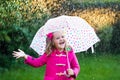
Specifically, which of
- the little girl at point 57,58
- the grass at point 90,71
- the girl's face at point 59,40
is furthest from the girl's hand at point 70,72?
the grass at point 90,71

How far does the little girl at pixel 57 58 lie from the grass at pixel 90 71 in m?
3.13

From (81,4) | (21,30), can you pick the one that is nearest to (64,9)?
(81,4)

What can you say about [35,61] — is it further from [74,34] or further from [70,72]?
[74,34]

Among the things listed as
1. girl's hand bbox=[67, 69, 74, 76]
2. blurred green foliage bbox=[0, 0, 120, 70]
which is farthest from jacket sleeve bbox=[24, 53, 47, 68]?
blurred green foliage bbox=[0, 0, 120, 70]

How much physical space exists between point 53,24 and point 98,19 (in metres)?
5.59

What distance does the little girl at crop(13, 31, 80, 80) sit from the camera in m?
4.83

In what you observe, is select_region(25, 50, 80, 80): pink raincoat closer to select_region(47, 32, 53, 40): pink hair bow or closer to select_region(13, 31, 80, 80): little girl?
select_region(13, 31, 80, 80): little girl

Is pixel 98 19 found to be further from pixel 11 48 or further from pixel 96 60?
pixel 11 48

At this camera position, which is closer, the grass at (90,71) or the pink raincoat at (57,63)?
the pink raincoat at (57,63)

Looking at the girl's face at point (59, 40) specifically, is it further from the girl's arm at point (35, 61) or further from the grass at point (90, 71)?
the grass at point (90, 71)

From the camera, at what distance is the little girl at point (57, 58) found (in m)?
4.83

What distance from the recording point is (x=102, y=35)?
10258mm

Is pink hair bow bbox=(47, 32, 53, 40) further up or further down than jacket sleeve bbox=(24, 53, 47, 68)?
further up

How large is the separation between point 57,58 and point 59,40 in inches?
8.7
